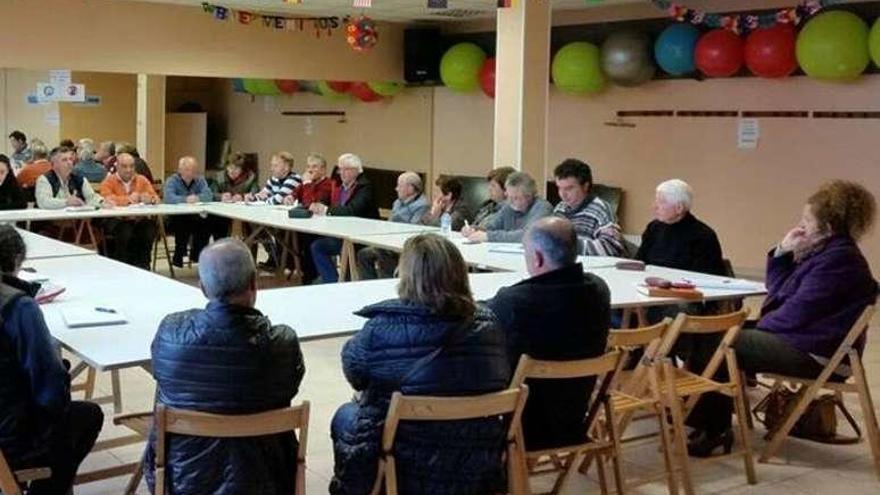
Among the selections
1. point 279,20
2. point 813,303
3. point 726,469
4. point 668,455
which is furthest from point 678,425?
point 279,20

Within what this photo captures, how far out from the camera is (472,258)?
228 inches

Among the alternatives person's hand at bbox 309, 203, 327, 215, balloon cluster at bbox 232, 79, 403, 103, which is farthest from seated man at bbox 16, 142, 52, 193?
balloon cluster at bbox 232, 79, 403, 103

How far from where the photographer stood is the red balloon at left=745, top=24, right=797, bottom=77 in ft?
28.3

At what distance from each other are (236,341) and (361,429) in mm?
478

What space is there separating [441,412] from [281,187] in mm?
6691

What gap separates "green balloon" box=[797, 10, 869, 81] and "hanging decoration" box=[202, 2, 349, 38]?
5.26 meters

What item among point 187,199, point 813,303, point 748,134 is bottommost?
point 813,303

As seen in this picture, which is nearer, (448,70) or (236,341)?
(236,341)

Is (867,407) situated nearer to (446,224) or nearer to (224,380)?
(224,380)

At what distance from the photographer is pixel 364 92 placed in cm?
1295

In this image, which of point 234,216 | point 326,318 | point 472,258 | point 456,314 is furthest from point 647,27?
point 456,314

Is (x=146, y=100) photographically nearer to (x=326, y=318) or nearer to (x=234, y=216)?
(x=234, y=216)

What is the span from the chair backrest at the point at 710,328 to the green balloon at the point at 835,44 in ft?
15.4

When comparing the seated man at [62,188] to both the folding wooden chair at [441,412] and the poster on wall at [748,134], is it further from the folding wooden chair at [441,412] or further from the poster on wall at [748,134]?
the folding wooden chair at [441,412]
